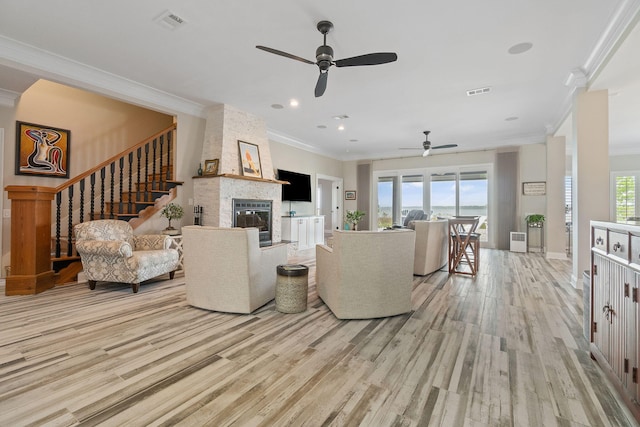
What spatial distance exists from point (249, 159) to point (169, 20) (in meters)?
2.91

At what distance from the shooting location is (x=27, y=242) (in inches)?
141

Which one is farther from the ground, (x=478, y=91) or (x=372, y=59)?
(x=478, y=91)

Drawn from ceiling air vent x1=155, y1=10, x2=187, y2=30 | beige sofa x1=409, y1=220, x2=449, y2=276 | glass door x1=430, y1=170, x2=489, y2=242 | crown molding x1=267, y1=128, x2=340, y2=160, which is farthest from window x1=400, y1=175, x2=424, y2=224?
ceiling air vent x1=155, y1=10, x2=187, y2=30

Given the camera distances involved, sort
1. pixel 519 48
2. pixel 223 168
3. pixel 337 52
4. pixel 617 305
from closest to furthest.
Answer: pixel 617 305, pixel 519 48, pixel 337 52, pixel 223 168

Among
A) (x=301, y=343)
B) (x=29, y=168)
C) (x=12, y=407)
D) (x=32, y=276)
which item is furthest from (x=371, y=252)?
(x=29, y=168)

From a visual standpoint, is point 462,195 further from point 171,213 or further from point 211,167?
point 171,213

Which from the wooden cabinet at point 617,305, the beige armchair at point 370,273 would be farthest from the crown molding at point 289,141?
the wooden cabinet at point 617,305

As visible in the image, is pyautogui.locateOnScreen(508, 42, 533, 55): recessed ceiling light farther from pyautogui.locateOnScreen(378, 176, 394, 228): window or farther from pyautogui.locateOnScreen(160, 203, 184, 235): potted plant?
pyautogui.locateOnScreen(378, 176, 394, 228): window

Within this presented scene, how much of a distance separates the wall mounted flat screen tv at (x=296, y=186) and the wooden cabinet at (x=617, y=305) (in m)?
5.97

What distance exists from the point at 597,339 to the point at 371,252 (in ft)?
5.34

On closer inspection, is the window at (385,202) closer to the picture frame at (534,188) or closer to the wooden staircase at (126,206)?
the picture frame at (534,188)

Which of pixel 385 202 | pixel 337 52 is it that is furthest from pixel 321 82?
pixel 385 202

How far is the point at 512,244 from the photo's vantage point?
712cm

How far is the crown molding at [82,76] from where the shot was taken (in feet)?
10.9
